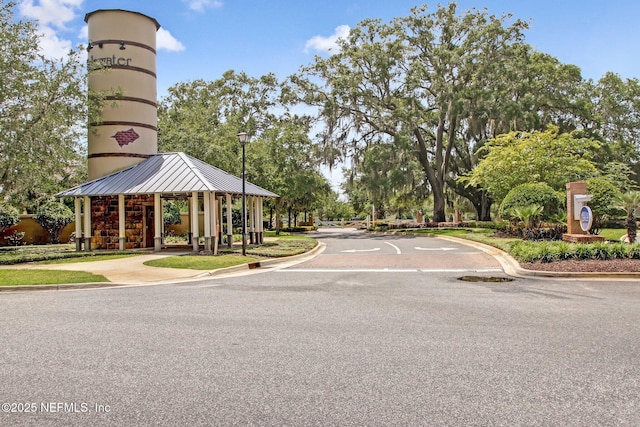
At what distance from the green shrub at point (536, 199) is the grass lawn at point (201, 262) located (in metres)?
13.1

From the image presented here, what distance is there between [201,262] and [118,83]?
41.3ft

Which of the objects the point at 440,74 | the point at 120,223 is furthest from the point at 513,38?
the point at 120,223

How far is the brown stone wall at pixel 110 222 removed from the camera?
2286cm

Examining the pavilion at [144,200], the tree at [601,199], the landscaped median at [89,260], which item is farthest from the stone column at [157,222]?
the tree at [601,199]

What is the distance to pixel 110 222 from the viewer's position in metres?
23.0

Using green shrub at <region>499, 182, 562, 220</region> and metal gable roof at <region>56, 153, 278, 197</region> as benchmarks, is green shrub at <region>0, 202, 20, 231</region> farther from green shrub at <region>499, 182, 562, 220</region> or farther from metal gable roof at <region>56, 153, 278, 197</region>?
green shrub at <region>499, 182, 562, 220</region>

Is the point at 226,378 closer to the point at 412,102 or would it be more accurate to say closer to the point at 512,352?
the point at 512,352

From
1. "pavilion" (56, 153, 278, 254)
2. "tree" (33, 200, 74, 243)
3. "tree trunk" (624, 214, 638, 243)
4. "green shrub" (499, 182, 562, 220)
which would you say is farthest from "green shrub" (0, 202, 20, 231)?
"tree trunk" (624, 214, 638, 243)

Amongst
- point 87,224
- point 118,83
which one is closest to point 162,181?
point 87,224

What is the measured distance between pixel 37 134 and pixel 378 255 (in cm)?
1698

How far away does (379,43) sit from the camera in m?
37.3

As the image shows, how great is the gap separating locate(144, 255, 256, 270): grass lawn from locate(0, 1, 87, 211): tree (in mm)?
10620

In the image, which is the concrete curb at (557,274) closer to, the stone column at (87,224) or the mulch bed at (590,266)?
the mulch bed at (590,266)

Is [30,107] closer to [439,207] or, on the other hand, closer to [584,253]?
[584,253]
